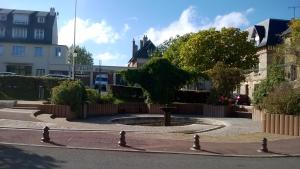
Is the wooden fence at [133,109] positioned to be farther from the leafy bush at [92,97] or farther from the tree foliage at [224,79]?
the tree foliage at [224,79]

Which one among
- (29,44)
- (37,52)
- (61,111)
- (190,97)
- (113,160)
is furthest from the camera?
(29,44)

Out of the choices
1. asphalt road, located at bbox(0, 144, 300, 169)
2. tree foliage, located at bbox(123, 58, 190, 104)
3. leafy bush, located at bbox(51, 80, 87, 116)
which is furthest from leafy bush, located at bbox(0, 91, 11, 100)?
asphalt road, located at bbox(0, 144, 300, 169)

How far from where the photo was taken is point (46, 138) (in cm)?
1548

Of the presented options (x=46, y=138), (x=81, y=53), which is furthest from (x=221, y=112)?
(x=81, y=53)

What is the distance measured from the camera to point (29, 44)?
78.2 metres

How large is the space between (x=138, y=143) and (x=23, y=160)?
4879 mm

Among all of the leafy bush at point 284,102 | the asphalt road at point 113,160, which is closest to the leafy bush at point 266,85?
the leafy bush at point 284,102

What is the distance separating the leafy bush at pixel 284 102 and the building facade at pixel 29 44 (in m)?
59.6

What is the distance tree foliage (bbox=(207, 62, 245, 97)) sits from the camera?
34688mm

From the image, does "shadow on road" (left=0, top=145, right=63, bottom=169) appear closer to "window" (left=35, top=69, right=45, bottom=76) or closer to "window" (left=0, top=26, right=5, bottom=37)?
"window" (left=35, top=69, right=45, bottom=76)

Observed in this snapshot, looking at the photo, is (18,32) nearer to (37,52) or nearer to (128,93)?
(37,52)

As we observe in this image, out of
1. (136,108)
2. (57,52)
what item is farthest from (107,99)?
(57,52)

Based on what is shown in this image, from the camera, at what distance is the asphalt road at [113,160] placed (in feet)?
38.5

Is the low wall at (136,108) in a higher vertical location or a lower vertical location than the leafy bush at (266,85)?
lower
